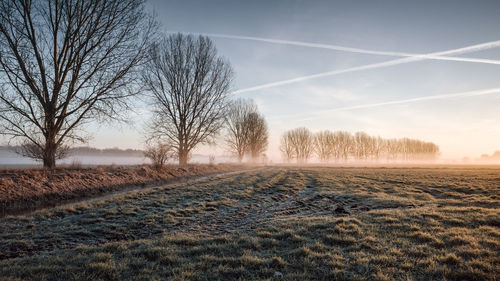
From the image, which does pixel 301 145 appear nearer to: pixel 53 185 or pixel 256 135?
pixel 256 135

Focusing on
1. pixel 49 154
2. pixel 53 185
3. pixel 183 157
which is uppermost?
pixel 49 154

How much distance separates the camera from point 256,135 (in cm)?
6094

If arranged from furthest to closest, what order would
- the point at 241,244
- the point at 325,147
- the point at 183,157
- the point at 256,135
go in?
the point at 325,147, the point at 256,135, the point at 183,157, the point at 241,244

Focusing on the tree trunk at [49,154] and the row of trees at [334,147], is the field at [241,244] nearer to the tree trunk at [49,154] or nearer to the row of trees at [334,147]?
the tree trunk at [49,154]

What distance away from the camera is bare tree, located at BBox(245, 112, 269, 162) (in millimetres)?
58656

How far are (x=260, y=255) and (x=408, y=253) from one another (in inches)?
142

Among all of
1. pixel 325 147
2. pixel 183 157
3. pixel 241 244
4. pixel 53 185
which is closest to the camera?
pixel 241 244

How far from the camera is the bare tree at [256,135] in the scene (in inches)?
2309

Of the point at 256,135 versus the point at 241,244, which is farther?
the point at 256,135

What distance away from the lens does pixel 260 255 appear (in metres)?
5.35

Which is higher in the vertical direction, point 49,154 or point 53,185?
point 49,154

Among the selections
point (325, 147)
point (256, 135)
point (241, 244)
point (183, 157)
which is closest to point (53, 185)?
point (241, 244)

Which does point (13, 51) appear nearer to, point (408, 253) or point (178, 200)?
point (178, 200)

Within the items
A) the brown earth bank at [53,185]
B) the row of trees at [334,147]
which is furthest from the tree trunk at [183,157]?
the row of trees at [334,147]
